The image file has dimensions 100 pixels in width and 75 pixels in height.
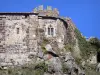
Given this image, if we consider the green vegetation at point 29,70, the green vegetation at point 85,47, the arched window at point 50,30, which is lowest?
the green vegetation at point 29,70

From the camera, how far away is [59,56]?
5378 centimetres

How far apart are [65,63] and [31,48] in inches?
218

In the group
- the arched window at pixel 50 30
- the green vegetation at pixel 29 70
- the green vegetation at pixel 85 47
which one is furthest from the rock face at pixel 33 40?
the green vegetation at pixel 85 47

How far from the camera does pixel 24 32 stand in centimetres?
5484

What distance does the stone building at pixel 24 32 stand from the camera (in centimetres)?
5388

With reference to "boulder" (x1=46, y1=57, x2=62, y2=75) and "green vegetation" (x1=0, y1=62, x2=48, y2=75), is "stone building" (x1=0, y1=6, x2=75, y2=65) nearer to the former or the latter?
"green vegetation" (x1=0, y1=62, x2=48, y2=75)

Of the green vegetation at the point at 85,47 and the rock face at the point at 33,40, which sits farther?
the green vegetation at the point at 85,47

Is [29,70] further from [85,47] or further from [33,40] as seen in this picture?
[85,47]

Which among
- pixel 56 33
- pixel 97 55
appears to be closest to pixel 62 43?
pixel 56 33

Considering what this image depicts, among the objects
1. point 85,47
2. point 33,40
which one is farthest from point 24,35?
point 85,47

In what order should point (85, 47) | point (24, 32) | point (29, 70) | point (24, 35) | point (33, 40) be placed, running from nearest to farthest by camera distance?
point (29, 70) → point (33, 40) → point (24, 35) → point (24, 32) → point (85, 47)

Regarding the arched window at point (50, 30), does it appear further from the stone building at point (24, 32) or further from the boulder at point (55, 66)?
the boulder at point (55, 66)

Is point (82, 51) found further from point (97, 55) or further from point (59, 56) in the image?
point (59, 56)

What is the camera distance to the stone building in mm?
53875
